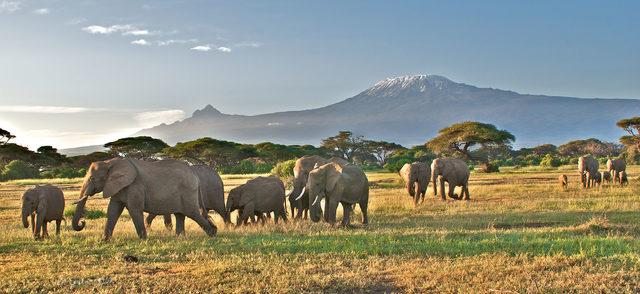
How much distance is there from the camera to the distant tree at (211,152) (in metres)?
79.8

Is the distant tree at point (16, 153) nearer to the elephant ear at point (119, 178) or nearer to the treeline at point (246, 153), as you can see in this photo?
the treeline at point (246, 153)

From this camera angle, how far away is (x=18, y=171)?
68.1 m

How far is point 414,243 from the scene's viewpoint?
11.2m

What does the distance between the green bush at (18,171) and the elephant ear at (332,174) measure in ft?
195

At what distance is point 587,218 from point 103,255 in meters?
12.6

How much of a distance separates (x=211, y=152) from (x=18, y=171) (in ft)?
75.6

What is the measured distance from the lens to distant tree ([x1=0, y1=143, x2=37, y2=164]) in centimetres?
6351

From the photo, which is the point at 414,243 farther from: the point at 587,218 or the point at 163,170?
the point at 587,218

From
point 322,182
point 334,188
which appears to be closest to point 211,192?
point 322,182

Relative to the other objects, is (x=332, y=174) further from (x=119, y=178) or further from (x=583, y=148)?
(x=583, y=148)

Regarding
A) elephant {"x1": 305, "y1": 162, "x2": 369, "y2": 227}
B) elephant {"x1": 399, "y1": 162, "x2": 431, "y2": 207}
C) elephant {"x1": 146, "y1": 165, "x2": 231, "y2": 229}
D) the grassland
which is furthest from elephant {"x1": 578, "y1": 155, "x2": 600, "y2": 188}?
elephant {"x1": 146, "y1": 165, "x2": 231, "y2": 229}

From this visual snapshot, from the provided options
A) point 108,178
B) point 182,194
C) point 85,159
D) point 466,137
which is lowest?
point 182,194

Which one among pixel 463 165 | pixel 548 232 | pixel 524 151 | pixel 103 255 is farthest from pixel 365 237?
pixel 524 151

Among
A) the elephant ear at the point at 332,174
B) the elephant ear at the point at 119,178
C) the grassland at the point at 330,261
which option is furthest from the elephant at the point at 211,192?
the elephant ear at the point at 119,178
